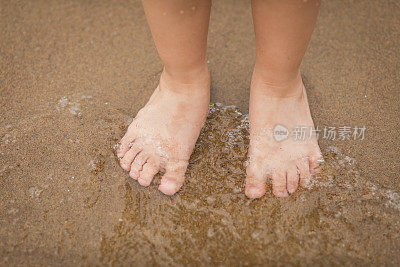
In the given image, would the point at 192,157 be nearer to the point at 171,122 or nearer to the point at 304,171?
the point at 171,122

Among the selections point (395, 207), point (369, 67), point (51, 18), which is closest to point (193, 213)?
point (395, 207)

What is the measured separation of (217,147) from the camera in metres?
1.18

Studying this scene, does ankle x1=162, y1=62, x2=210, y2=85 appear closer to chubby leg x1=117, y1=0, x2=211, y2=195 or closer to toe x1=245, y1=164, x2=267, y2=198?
chubby leg x1=117, y1=0, x2=211, y2=195

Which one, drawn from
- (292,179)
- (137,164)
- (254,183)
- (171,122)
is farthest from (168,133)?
(292,179)

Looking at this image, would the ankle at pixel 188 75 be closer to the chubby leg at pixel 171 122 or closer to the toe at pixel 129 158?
the chubby leg at pixel 171 122

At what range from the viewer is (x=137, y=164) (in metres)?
1.13

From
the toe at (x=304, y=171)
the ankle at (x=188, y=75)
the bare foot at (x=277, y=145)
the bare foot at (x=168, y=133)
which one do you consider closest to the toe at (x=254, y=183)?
the bare foot at (x=277, y=145)

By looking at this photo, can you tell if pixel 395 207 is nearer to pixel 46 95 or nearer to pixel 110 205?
pixel 110 205

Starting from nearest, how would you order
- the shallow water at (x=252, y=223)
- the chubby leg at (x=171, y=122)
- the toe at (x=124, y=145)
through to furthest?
the shallow water at (x=252, y=223) < the chubby leg at (x=171, y=122) < the toe at (x=124, y=145)

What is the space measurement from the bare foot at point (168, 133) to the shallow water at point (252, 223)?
6 centimetres

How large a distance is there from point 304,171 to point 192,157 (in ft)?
1.31

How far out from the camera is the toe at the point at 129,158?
44.5 inches

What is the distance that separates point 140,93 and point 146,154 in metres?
0.34

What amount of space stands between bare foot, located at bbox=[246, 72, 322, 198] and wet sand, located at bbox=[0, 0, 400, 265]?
5cm
